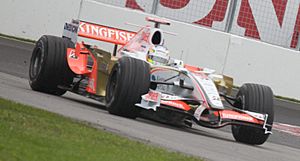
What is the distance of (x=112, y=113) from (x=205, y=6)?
9.73 metres

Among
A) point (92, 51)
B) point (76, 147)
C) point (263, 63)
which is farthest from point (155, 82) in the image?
point (263, 63)

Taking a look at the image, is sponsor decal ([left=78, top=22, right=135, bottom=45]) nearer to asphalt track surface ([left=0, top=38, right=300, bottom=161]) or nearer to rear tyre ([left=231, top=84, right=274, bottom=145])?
asphalt track surface ([left=0, top=38, right=300, bottom=161])

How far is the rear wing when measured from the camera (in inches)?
585

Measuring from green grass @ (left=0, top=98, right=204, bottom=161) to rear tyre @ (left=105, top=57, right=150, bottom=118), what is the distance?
1.83 meters

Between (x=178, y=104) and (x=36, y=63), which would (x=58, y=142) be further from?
(x=36, y=63)

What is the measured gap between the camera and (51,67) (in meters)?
14.4

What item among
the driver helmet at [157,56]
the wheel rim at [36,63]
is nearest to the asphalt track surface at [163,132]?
the wheel rim at [36,63]

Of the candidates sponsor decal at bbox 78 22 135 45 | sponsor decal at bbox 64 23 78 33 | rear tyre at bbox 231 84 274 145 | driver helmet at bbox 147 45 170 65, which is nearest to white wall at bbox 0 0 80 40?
sponsor decal at bbox 64 23 78 33

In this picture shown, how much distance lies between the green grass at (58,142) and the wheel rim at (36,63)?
3736 millimetres

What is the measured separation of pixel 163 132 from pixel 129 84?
3.01 ft

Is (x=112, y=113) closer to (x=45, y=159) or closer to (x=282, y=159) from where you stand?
(x=282, y=159)

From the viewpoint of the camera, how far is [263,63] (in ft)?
68.7

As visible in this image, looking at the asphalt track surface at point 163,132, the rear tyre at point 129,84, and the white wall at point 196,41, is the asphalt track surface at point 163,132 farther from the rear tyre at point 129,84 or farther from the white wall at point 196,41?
the white wall at point 196,41

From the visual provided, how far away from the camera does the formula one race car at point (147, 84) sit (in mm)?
12461
